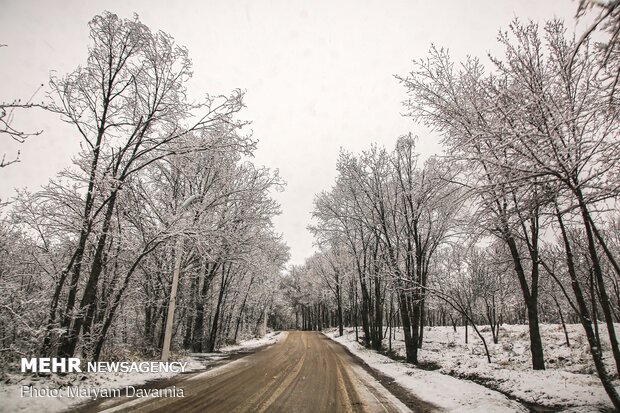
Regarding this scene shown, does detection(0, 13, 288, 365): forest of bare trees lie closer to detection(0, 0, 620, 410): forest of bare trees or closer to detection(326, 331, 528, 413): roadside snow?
detection(0, 0, 620, 410): forest of bare trees

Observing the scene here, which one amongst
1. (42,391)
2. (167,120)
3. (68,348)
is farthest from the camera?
(167,120)

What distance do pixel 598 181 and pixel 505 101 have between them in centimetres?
223

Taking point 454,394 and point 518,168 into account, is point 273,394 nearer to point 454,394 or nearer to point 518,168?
point 454,394

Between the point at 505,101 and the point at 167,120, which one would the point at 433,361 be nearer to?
the point at 505,101

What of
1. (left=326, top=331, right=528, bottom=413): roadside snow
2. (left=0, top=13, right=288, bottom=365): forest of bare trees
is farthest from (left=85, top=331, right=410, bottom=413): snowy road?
(left=0, top=13, right=288, bottom=365): forest of bare trees

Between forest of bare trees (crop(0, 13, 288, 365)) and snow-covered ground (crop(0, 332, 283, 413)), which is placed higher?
forest of bare trees (crop(0, 13, 288, 365))

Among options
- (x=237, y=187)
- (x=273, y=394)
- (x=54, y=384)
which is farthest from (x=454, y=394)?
(x=237, y=187)

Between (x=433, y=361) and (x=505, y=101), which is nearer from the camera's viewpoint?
(x=505, y=101)

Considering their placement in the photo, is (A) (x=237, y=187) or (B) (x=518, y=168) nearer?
(B) (x=518, y=168)

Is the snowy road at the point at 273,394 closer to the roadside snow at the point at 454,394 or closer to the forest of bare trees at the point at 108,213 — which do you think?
the roadside snow at the point at 454,394

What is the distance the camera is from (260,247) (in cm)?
1669

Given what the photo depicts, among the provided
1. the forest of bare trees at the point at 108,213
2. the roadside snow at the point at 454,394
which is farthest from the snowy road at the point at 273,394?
the forest of bare trees at the point at 108,213

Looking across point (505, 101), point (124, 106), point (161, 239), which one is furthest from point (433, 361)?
point (124, 106)

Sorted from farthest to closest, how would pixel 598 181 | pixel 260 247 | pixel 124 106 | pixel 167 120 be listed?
pixel 260 247
pixel 167 120
pixel 124 106
pixel 598 181
